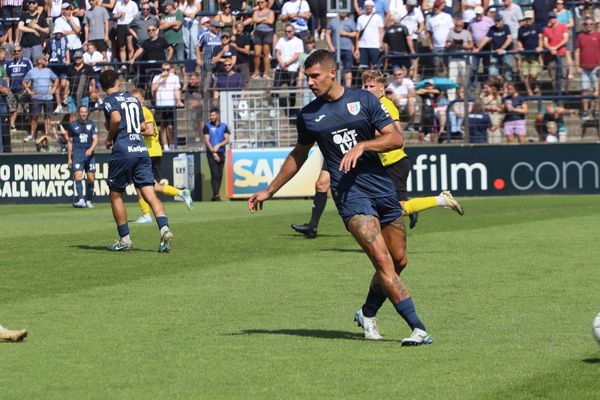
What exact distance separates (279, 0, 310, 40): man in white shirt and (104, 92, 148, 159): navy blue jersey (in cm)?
1448

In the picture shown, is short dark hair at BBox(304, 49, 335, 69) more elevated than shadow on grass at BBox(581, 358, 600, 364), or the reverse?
short dark hair at BBox(304, 49, 335, 69)

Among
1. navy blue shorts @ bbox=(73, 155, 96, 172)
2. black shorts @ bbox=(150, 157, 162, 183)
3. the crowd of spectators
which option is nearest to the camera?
black shorts @ bbox=(150, 157, 162, 183)

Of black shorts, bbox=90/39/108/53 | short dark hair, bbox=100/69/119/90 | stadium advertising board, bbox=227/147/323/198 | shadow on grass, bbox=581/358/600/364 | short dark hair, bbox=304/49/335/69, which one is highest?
short dark hair, bbox=304/49/335/69

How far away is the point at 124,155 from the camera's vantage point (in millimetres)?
16734

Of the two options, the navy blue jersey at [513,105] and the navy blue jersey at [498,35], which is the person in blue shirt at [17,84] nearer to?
the navy blue jersey at [498,35]

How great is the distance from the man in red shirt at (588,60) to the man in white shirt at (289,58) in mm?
6643

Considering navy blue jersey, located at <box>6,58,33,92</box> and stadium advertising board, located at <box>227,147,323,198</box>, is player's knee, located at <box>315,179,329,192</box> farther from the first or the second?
navy blue jersey, located at <box>6,58,33,92</box>

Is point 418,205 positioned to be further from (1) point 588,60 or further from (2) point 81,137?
(1) point 588,60

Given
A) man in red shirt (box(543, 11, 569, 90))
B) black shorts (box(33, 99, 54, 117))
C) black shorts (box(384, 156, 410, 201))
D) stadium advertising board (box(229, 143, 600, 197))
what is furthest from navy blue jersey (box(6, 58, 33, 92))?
black shorts (box(384, 156, 410, 201))

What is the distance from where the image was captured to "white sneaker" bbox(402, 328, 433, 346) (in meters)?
8.88

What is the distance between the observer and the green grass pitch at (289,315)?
25.2ft

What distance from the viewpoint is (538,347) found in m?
8.92

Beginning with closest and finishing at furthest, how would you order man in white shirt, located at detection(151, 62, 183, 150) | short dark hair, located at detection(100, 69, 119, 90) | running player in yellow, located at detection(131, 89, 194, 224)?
short dark hair, located at detection(100, 69, 119, 90) → running player in yellow, located at detection(131, 89, 194, 224) → man in white shirt, located at detection(151, 62, 183, 150)

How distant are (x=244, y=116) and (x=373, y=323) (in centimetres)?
2140
